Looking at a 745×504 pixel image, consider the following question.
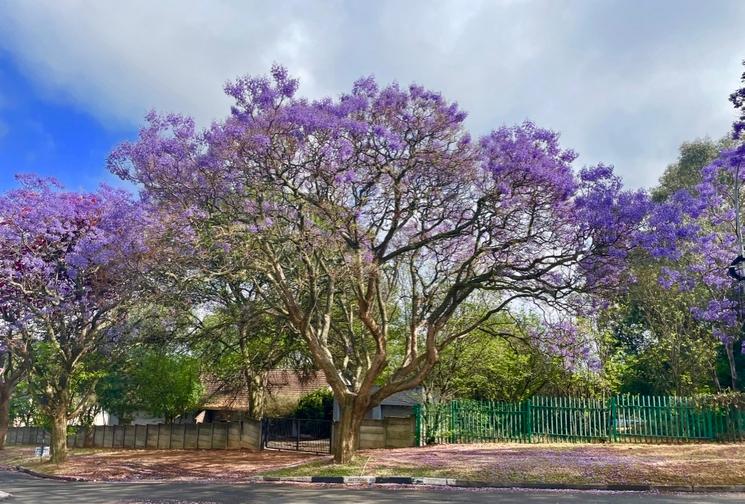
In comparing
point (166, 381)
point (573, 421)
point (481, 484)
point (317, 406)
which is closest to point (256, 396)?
point (166, 381)

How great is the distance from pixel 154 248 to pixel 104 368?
41.0 ft

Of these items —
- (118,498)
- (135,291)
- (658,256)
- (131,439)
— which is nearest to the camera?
(118,498)

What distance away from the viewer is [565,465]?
50.6ft

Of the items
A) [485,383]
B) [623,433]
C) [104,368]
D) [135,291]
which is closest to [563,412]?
[623,433]

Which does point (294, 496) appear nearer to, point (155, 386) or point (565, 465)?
point (565, 465)

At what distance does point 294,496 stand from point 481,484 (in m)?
4.38

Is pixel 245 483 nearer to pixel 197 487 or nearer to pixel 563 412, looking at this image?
pixel 197 487

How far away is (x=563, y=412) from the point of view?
888 inches

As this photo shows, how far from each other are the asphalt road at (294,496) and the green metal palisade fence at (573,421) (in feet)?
28.5

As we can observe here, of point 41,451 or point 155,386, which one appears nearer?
point 41,451

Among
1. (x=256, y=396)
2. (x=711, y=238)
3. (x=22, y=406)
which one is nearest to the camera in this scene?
(x=711, y=238)

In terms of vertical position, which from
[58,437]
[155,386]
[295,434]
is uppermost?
[155,386]

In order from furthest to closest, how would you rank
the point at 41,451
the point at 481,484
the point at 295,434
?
1. the point at 295,434
2. the point at 41,451
3. the point at 481,484

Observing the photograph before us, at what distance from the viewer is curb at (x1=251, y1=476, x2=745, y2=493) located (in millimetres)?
13289
